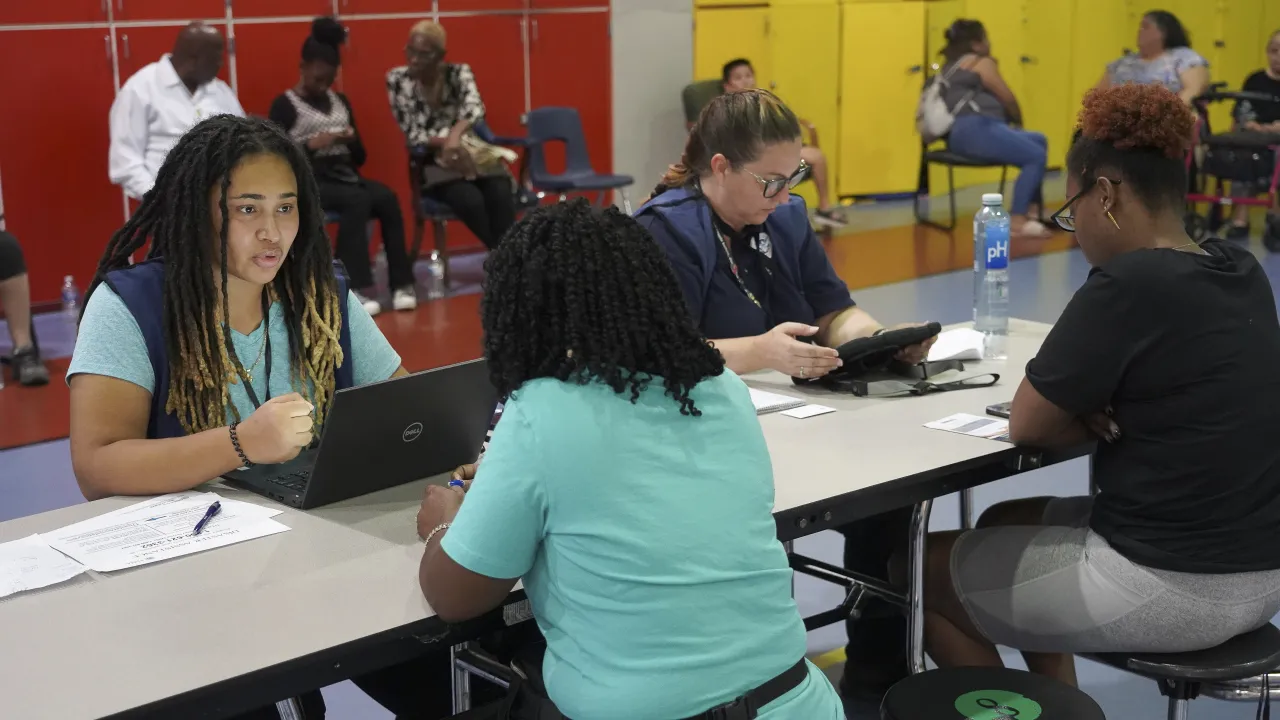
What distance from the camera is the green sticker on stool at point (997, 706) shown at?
199 centimetres

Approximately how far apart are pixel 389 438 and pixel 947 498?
8.37 ft

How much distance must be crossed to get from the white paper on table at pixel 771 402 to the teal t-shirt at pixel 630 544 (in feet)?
3.49

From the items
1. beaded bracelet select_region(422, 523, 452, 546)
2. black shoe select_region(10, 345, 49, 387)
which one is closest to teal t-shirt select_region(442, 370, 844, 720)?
beaded bracelet select_region(422, 523, 452, 546)

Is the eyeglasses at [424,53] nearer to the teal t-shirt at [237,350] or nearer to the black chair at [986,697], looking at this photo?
the teal t-shirt at [237,350]

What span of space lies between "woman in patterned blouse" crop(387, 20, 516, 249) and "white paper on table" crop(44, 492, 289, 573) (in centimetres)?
516

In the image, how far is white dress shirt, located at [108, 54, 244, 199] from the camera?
631 centimetres

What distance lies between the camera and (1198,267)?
2.17 m

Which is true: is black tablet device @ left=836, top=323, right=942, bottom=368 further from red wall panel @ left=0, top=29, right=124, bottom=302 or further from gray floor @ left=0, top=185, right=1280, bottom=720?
red wall panel @ left=0, top=29, right=124, bottom=302

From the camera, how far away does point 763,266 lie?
10.1 ft

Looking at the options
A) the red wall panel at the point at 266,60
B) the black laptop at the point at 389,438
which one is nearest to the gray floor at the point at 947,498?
the black laptop at the point at 389,438

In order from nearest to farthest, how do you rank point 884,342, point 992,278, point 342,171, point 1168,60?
point 884,342
point 992,278
point 342,171
point 1168,60

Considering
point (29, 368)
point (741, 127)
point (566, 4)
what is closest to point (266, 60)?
point (566, 4)

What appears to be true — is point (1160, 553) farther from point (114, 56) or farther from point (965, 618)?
point (114, 56)

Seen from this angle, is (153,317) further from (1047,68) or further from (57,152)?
(1047,68)
